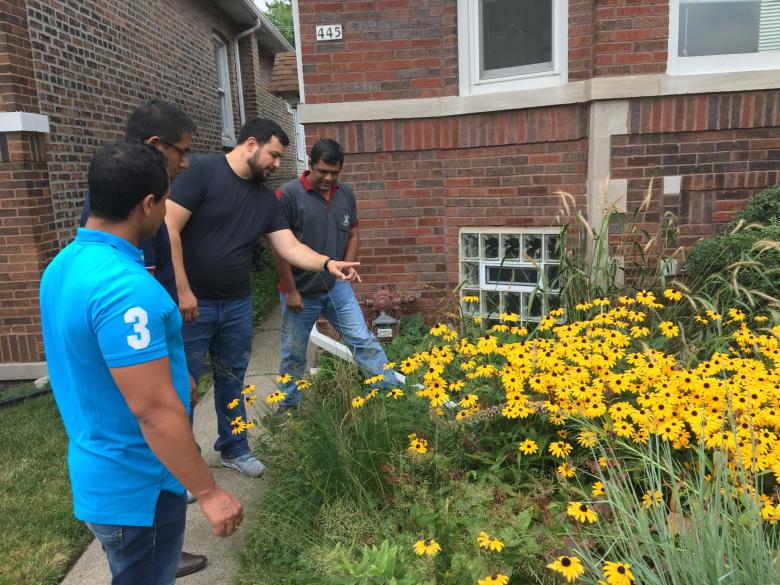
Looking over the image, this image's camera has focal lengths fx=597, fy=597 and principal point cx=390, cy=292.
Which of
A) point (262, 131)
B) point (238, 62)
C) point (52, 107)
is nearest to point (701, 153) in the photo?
point (262, 131)

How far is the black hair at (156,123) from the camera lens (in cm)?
262

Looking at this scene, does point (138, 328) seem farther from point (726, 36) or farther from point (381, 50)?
point (726, 36)

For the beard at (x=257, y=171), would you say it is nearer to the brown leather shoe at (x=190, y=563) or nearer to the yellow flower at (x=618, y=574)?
the brown leather shoe at (x=190, y=563)

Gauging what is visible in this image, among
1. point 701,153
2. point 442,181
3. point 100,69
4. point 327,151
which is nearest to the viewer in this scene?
point 327,151

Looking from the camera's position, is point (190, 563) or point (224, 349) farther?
point (224, 349)

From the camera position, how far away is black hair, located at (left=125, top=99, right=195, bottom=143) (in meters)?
2.62

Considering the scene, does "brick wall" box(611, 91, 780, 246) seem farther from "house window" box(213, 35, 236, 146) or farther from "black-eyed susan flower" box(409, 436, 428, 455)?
"house window" box(213, 35, 236, 146)

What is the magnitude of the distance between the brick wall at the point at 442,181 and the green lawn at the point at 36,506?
2.80 meters

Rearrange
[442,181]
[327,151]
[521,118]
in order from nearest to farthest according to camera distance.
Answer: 1. [327,151]
2. [521,118]
3. [442,181]

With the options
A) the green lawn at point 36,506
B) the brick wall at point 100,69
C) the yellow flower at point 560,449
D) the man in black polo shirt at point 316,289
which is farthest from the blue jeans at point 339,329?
the brick wall at point 100,69

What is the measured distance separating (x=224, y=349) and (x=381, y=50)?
3.15 meters

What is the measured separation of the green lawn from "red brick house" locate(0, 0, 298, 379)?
1467mm

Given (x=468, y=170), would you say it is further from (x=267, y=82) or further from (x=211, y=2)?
(x=267, y=82)

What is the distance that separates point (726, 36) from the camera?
15.7 ft
